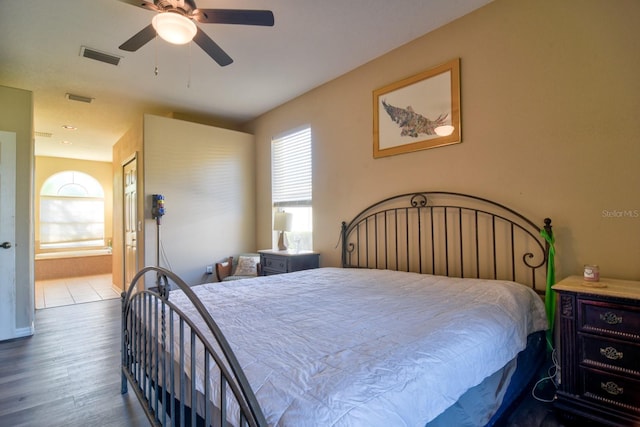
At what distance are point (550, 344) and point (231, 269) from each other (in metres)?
3.67

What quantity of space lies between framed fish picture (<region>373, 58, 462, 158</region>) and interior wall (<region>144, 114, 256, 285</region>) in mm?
2518

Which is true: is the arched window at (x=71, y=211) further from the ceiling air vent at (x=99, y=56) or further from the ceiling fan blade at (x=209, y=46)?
the ceiling fan blade at (x=209, y=46)

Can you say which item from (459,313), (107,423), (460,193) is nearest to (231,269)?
(107,423)

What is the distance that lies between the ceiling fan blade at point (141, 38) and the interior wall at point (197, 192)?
A: 2.04 metres

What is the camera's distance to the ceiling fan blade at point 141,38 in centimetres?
196

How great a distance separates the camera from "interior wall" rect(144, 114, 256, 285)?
13.1ft

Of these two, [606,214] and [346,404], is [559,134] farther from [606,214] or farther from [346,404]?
[346,404]

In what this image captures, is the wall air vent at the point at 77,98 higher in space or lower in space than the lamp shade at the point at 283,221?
higher

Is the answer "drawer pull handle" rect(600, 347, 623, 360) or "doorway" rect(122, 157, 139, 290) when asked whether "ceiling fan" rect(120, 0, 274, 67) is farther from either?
"doorway" rect(122, 157, 139, 290)

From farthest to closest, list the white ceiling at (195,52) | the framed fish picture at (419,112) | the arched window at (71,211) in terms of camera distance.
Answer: the arched window at (71,211) → the framed fish picture at (419,112) → the white ceiling at (195,52)

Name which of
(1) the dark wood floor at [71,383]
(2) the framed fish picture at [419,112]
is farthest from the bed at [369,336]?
(2) the framed fish picture at [419,112]

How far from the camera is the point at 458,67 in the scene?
246cm

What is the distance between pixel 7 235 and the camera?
Result: 3.18 metres

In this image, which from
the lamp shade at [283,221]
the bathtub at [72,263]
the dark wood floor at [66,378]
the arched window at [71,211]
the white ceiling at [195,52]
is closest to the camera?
the dark wood floor at [66,378]
